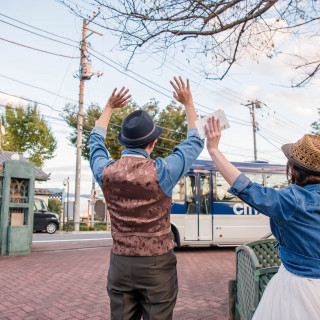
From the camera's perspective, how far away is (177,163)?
2279 mm

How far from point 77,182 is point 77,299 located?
16014mm

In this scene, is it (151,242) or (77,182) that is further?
(77,182)

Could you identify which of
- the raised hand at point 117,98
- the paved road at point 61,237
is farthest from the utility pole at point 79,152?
the raised hand at point 117,98

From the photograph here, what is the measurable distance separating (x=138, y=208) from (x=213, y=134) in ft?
2.10

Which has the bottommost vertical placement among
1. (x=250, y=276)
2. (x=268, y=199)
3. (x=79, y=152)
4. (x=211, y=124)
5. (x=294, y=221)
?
(x=250, y=276)

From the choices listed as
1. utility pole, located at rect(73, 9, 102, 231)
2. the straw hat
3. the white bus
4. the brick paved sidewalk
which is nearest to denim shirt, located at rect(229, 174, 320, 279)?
the straw hat

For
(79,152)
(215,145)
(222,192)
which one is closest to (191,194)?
(222,192)

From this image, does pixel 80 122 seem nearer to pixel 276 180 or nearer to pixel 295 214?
pixel 276 180

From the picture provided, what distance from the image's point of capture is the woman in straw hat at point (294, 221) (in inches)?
72.2

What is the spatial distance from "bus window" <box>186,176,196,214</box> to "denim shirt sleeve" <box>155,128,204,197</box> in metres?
9.53

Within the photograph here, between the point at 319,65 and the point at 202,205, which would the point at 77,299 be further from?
the point at 202,205

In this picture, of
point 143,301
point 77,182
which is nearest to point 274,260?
point 143,301

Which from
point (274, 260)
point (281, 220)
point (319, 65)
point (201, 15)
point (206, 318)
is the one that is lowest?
point (206, 318)

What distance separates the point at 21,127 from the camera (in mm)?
29594
